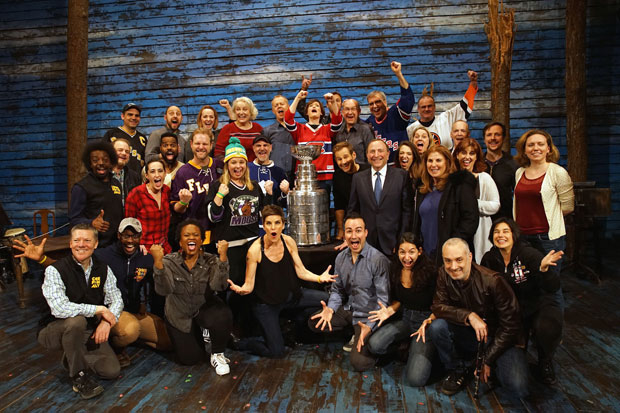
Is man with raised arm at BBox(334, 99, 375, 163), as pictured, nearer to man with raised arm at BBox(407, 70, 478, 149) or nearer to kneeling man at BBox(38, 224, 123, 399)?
man with raised arm at BBox(407, 70, 478, 149)

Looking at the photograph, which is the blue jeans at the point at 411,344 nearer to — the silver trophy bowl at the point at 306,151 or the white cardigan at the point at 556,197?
the white cardigan at the point at 556,197

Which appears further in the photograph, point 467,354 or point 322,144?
point 322,144

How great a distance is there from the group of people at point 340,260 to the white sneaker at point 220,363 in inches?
0.5

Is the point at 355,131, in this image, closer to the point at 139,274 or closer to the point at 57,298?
the point at 139,274

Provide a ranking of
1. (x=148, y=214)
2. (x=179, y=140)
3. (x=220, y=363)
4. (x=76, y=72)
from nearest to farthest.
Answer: (x=220, y=363), (x=148, y=214), (x=179, y=140), (x=76, y=72)

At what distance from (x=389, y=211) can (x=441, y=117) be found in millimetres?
1856

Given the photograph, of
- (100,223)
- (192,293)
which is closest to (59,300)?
(192,293)

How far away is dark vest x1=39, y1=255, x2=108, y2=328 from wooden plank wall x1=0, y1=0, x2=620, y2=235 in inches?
224

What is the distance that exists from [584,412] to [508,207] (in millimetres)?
1963

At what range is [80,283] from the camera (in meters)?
3.78

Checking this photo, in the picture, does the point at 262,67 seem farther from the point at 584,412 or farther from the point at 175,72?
the point at 584,412

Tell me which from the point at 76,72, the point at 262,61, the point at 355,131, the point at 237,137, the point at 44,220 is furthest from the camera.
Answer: the point at 44,220

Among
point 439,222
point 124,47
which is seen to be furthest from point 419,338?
point 124,47

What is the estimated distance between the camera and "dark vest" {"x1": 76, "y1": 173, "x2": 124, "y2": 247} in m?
4.71
